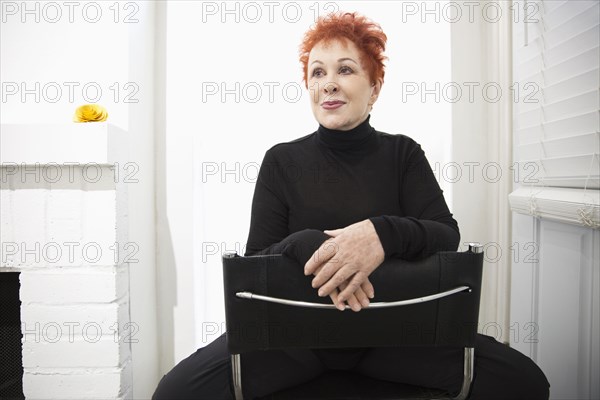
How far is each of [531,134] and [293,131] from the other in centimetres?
87

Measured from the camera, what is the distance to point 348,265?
2.62ft

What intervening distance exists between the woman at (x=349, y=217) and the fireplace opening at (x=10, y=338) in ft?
2.92

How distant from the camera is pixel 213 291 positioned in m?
1.59

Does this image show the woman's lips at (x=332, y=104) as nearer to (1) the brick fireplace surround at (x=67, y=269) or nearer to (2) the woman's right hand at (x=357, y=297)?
(2) the woman's right hand at (x=357, y=297)

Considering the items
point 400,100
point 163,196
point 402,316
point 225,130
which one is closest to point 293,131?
point 225,130

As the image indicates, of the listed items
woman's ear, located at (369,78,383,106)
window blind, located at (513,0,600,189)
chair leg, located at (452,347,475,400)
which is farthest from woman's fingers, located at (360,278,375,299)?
window blind, located at (513,0,600,189)

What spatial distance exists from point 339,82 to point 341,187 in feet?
1.02

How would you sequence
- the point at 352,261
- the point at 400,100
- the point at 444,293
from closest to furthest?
the point at 444,293 → the point at 352,261 → the point at 400,100

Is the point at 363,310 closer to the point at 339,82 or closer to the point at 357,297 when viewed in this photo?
the point at 357,297

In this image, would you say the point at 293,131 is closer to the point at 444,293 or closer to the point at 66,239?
the point at 66,239

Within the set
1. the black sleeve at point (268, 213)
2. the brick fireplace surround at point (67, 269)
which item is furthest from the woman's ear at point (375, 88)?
the brick fireplace surround at point (67, 269)

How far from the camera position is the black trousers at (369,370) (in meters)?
0.82

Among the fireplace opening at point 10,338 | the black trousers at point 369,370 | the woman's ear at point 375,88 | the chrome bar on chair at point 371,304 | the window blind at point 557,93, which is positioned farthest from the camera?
the fireplace opening at point 10,338

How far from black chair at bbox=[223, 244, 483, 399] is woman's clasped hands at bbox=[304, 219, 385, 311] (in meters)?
0.02
